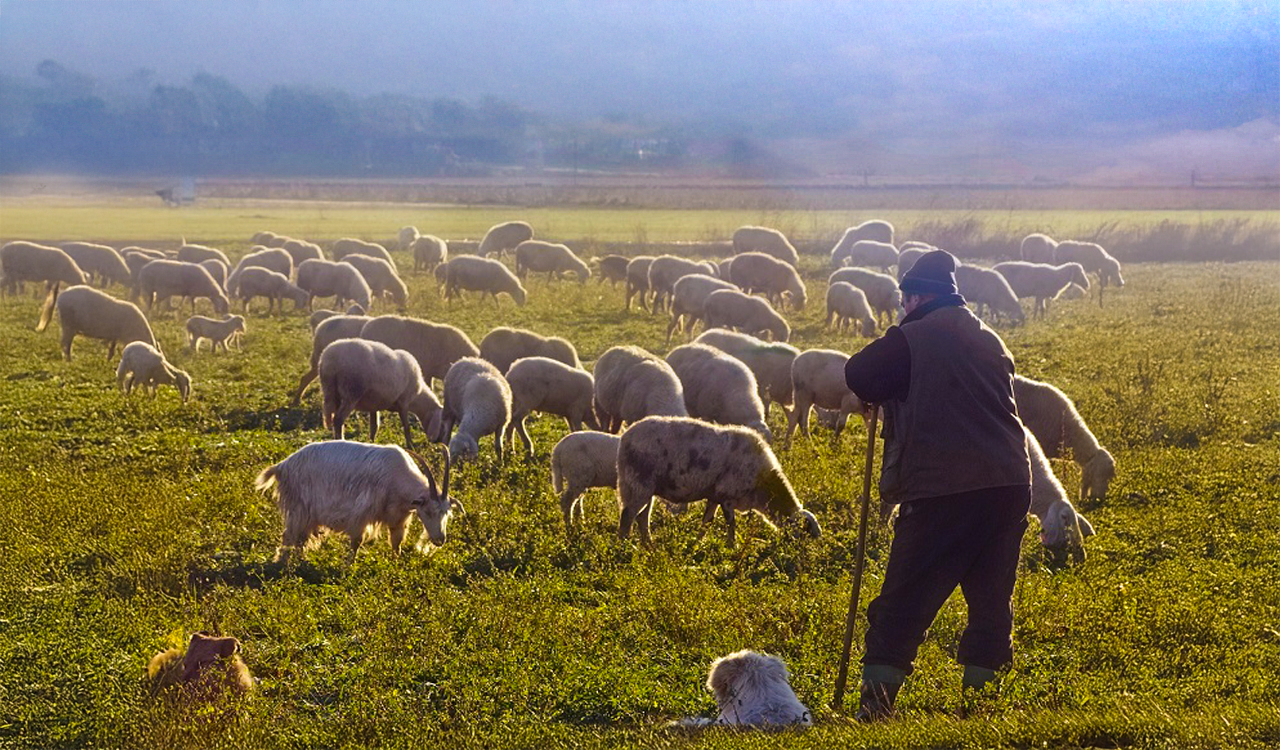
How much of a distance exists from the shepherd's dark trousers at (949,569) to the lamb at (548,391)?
27.4 ft

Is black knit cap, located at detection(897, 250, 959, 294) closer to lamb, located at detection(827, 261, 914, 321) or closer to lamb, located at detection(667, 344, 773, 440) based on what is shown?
lamb, located at detection(667, 344, 773, 440)

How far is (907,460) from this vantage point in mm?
5922

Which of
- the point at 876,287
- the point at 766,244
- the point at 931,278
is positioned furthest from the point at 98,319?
the point at 766,244

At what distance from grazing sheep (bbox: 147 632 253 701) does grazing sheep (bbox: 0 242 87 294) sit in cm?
2336

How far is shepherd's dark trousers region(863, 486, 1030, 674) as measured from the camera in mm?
5848

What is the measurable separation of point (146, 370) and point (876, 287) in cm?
1575

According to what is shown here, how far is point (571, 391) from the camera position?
14164 mm

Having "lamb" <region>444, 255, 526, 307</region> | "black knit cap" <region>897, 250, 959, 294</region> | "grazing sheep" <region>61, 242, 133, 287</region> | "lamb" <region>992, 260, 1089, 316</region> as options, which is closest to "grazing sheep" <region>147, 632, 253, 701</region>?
"black knit cap" <region>897, 250, 959, 294</region>

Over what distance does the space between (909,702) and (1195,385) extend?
12608 millimetres

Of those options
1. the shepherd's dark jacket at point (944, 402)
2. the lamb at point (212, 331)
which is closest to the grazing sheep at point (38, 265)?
the lamb at point (212, 331)

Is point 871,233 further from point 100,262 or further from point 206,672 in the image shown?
point 206,672

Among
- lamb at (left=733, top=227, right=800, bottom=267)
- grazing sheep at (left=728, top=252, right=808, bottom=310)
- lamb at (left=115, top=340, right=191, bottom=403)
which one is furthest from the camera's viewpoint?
lamb at (left=733, top=227, right=800, bottom=267)

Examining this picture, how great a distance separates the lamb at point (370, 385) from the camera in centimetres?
1352

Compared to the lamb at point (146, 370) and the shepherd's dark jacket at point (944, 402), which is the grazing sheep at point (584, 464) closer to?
the shepherd's dark jacket at point (944, 402)
